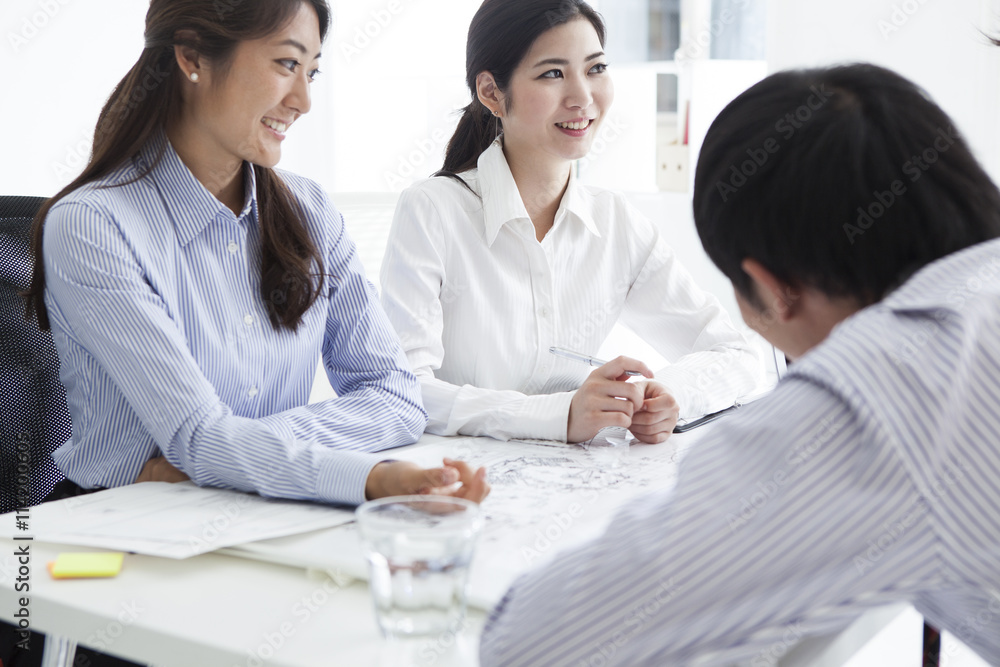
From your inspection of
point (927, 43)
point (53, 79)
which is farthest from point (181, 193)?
point (927, 43)

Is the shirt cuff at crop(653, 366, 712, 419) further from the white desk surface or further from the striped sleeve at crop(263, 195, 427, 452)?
the white desk surface

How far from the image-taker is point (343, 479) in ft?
3.22

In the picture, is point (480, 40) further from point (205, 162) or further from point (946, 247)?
point (946, 247)

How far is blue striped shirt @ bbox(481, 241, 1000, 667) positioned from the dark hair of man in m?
0.08

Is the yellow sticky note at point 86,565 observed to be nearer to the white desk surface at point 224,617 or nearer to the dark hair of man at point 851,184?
the white desk surface at point 224,617

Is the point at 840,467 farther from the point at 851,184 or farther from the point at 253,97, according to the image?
the point at 253,97

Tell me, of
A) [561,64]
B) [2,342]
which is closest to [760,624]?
[2,342]

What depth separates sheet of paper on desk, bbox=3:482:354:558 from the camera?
2.81ft

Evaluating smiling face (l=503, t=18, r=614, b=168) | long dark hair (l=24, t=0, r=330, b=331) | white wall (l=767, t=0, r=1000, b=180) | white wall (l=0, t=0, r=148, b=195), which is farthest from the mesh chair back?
white wall (l=767, t=0, r=1000, b=180)

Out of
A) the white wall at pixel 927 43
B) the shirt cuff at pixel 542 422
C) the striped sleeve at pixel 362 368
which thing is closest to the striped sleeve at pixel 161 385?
the striped sleeve at pixel 362 368

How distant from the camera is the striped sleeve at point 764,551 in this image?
514 mm

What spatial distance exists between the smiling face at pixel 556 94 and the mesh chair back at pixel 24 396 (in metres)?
0.89

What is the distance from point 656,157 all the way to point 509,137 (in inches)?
74.6

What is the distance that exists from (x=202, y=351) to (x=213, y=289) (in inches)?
3.5
